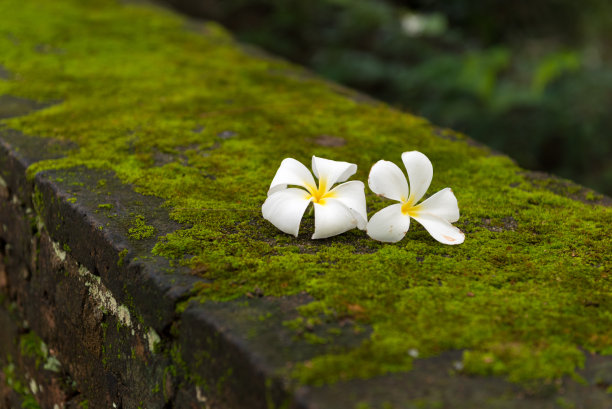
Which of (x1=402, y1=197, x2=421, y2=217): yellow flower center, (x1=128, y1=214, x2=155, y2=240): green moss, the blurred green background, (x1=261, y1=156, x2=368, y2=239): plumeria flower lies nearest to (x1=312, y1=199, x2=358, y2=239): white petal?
(x1=261, y1=156, x2=368, y2=239): plumeria flower

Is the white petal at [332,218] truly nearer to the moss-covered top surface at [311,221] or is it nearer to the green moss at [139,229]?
the moss-covered top surface at [311,221]

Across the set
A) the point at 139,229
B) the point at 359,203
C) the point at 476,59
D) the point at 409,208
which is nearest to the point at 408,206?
the point at 409,208

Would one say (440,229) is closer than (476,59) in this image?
Yes

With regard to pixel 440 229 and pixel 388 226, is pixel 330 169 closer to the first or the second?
pixel 388 226

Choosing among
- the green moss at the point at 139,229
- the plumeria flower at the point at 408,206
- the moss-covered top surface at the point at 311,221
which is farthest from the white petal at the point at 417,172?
the green moss at the point at 139,229

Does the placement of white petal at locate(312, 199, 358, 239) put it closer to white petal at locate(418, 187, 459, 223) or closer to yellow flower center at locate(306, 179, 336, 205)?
yellow flower center at locate(306, 179, 336, 205)

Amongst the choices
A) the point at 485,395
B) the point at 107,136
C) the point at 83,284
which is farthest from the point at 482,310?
the point at 107,136

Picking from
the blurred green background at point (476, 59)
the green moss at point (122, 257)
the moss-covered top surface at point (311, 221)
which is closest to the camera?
the moss-covered top surface at point (311, 221)
